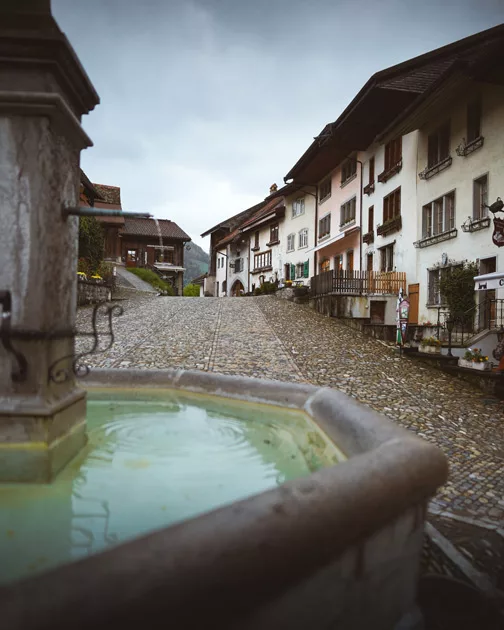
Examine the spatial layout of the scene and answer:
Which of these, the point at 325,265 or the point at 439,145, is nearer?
the point at 439,145

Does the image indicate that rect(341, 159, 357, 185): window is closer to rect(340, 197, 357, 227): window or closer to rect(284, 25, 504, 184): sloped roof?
rect(284, 25, 504, 184): sloped roof

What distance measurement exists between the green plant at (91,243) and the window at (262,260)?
58.1ft

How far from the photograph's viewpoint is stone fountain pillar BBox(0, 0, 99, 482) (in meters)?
2.12

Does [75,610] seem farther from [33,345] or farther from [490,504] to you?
[490,504]

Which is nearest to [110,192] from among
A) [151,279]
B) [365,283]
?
[151,279]

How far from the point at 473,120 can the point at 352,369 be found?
10054mm

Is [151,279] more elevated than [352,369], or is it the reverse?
[151,279]

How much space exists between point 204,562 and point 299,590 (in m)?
0.41

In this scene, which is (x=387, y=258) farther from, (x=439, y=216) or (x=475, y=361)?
(x=475, y=361)

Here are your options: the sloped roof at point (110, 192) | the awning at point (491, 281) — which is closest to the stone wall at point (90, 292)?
the awning at point (491, 281)

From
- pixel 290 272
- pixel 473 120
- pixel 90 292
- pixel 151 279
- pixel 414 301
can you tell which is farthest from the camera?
pixel 151 279

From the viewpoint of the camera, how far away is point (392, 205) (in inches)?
779

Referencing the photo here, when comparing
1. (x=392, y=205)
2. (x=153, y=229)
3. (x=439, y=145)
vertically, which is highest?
(x=153, y=229)

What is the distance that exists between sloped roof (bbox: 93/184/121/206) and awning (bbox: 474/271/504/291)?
33.9 metres
